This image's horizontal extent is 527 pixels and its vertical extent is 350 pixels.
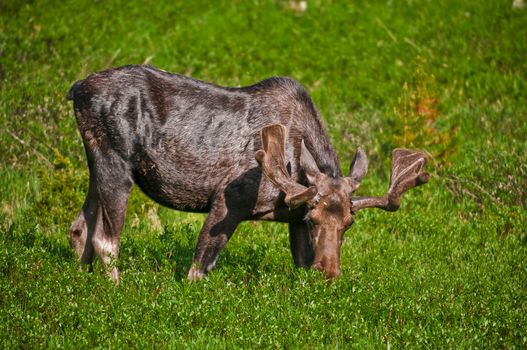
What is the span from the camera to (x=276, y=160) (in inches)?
309

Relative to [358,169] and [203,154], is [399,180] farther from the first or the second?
[203,154]

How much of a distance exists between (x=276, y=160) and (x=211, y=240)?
0.99 m

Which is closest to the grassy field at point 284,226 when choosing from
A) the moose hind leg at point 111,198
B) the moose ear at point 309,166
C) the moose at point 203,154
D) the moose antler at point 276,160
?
the moose hind leg at point 111,198

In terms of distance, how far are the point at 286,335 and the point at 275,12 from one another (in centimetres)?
1173

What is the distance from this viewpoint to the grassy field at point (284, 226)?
727 cm

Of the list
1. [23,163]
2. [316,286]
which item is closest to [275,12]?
[23,163]

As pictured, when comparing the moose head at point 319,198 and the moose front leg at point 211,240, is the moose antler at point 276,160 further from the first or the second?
the moose front leg at point 211,240

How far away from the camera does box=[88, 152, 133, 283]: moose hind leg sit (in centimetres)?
848

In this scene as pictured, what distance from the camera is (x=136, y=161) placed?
854 cm

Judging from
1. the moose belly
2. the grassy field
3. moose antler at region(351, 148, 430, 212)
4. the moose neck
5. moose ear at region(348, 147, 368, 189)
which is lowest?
the grassy field

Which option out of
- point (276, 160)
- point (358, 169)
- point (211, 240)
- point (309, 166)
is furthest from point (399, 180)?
point (211, 240)

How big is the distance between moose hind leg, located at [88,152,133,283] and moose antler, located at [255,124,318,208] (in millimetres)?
1496

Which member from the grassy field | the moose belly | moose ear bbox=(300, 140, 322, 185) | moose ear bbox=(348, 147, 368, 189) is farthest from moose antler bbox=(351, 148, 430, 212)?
the moose belly

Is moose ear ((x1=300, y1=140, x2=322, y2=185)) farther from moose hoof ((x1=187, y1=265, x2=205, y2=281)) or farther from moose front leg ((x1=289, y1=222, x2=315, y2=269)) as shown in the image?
moose hoof ((x1=187, y1=265, x2=205, y2=281))
